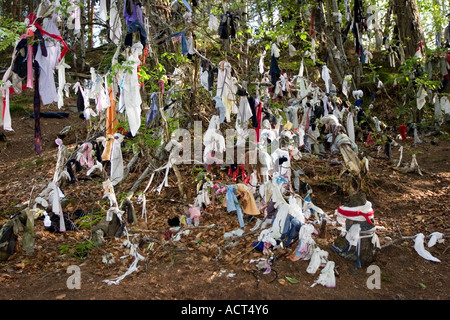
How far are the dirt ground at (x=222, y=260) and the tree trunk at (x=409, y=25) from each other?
5.29 m

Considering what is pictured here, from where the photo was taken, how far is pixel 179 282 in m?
3.83

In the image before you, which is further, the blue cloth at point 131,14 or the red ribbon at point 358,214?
the blue cloth at point 131,14

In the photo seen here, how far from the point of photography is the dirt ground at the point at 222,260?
143 inches

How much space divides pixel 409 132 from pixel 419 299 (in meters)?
7.59

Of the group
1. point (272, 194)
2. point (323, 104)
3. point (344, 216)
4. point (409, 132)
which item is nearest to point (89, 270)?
point (272, 194)

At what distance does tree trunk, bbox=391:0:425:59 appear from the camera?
1055 cm

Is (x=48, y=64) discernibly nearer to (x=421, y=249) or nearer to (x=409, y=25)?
(x=421, y=249)

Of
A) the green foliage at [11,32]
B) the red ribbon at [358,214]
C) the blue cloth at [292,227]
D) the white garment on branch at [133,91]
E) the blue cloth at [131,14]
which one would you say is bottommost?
the blue cloth at [292,227]

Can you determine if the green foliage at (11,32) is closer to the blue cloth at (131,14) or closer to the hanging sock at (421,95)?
the blue cloth at (131,14)

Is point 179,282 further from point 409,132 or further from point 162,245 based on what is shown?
point 409,132

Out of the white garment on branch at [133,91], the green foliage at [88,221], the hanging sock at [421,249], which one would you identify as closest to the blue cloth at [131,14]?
the white garment on branch at [133,91]

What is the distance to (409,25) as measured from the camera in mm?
10648

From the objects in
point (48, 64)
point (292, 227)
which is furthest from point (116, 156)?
point (292, 227)

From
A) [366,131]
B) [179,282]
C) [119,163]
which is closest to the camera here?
[179,282]
